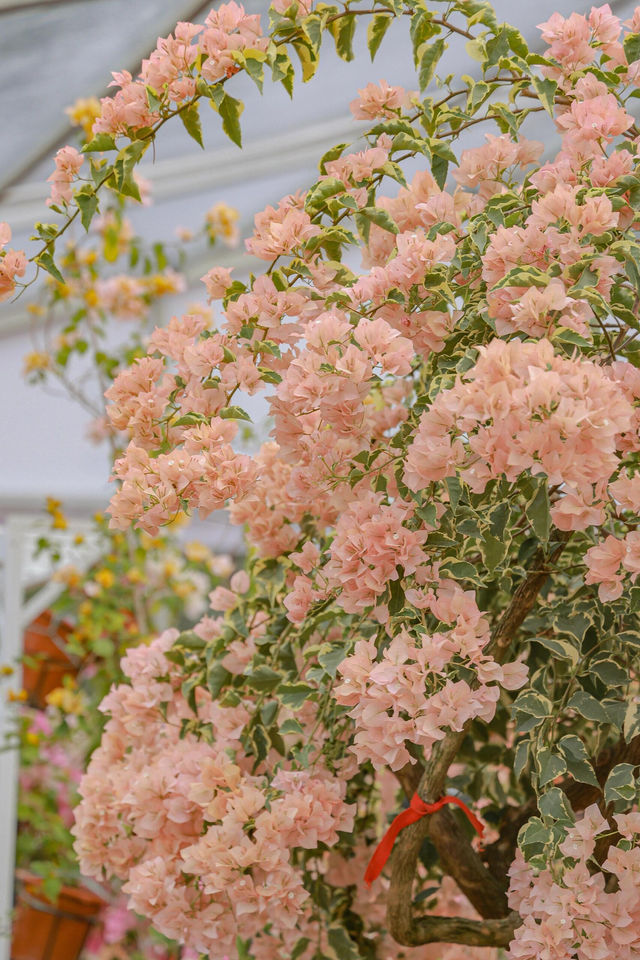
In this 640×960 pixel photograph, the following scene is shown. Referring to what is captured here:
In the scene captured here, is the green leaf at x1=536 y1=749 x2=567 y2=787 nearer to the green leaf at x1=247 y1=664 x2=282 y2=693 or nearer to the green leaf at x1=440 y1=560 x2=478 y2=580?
the green leaf at x1=440 y1=560 x2=478 y2=580

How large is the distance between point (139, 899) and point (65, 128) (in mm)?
2063

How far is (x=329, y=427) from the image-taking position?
872 millimetres

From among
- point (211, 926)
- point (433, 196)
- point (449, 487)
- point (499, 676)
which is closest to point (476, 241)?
point (433, 196)

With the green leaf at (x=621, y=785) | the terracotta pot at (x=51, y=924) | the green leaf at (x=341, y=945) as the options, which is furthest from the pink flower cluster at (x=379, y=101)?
the terracotta pot at (x=51, y=924)

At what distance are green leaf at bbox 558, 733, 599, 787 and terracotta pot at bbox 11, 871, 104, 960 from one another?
261 cm

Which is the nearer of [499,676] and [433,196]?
[499,676]

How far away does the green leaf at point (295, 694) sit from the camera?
896 mm

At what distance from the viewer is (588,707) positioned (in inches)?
32.2

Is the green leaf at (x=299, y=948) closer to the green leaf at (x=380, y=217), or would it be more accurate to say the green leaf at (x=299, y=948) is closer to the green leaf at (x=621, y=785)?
the green leaf at (x=621, y=785)

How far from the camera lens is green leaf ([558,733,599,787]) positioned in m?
0.80

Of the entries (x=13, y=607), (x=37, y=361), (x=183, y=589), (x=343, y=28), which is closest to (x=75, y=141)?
(x=37, y=361)

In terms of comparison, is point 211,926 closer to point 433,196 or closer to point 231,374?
point 231,374

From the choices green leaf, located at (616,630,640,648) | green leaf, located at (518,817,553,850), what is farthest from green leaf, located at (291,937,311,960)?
green leaf, located at (616,630,640,648)

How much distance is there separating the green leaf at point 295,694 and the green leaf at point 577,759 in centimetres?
22
